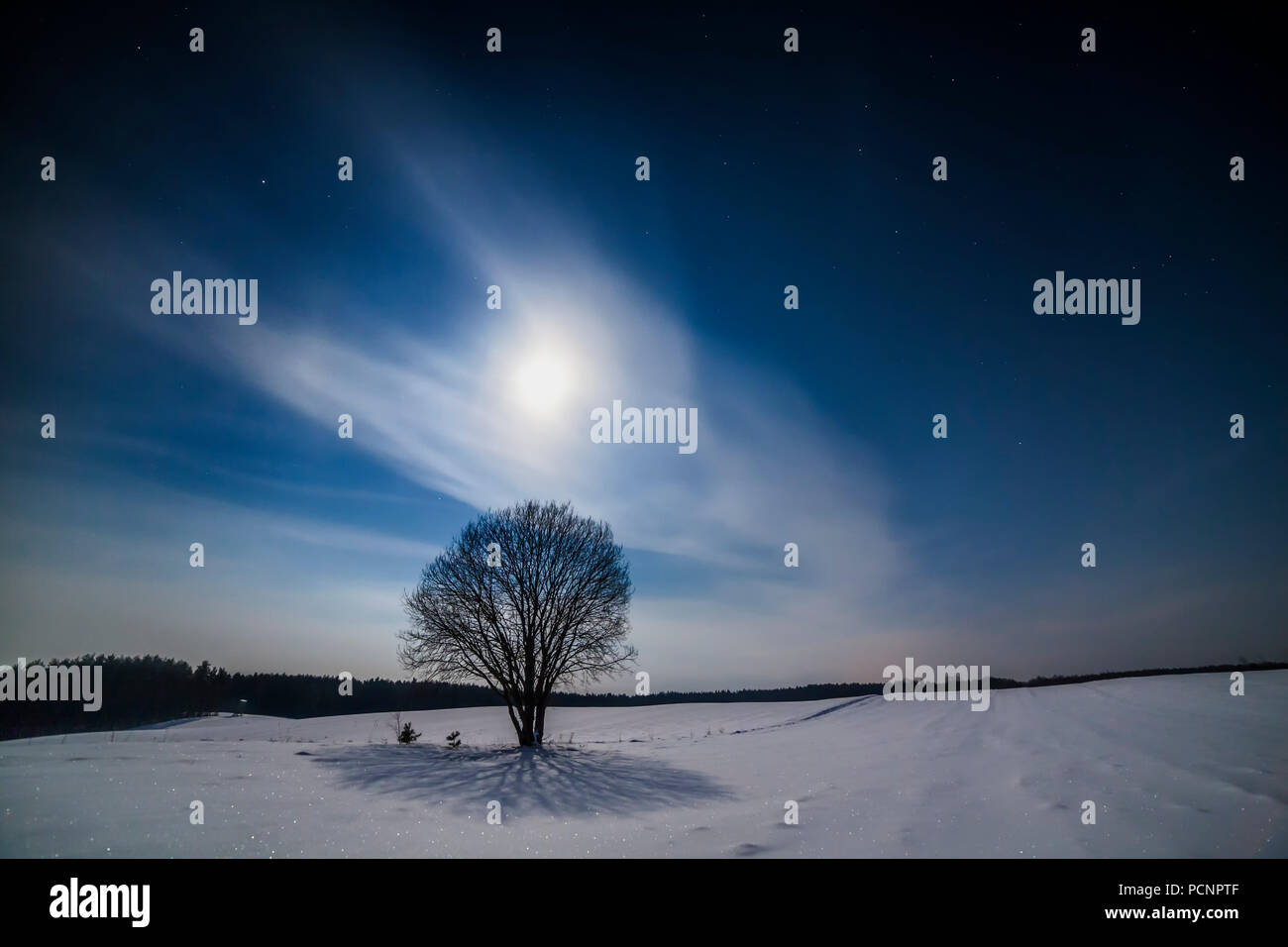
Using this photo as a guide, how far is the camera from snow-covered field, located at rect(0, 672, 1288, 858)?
569 centimetres

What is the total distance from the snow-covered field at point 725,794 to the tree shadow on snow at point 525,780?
94mm

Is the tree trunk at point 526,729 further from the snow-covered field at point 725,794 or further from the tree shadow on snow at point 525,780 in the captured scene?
the snow-covered field at point 725,794

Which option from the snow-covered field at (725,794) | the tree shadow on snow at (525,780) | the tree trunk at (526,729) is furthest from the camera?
the tree trunk at (526,729)

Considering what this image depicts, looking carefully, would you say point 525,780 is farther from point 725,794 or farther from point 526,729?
point 526,729

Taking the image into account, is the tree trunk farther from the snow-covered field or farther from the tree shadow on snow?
the snow-covered field

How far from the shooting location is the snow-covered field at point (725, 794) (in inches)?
224

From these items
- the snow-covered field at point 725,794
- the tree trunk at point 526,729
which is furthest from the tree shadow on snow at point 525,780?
the tree trunk at point 526,729

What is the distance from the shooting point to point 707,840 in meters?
6.04

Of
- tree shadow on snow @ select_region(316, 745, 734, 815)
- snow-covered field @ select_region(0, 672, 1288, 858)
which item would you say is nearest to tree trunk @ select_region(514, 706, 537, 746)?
tree shadow on snow @ select_region(316, 745, 734, 815)
